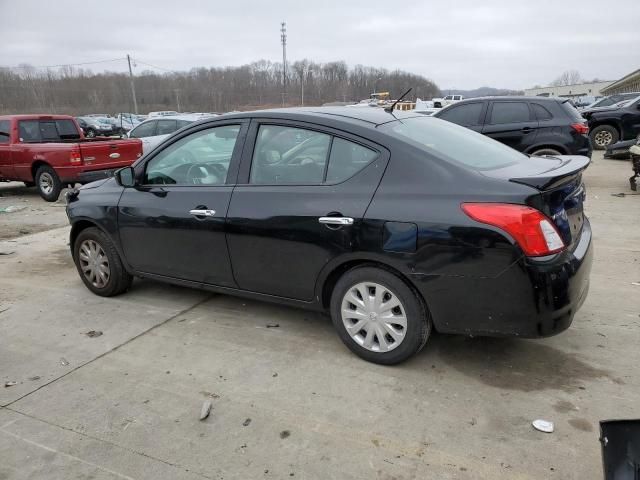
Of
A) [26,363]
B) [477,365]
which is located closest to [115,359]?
[26,363]

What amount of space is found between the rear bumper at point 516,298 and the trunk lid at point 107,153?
8882 mm

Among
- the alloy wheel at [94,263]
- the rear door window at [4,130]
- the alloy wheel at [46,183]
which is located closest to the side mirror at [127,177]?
the alloy wheel at [94,263]

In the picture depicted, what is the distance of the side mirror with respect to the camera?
425cm

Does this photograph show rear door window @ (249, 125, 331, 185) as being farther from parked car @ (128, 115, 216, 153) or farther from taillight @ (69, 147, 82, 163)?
parked car @ (128, 115, 216, 153)

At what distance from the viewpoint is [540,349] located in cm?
346

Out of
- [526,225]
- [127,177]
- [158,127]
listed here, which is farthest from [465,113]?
[158,127]

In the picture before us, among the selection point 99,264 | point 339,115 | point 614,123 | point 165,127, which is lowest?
point 99,264

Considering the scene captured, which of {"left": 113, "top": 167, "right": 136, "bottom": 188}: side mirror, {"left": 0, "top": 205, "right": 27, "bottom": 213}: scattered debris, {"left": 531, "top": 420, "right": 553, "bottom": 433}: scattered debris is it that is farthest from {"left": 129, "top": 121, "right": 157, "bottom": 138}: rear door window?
{"left": 531, "top": 420, "right": 553, "bottom": 433}: scattered debris

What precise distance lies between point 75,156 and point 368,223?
28.3 ft

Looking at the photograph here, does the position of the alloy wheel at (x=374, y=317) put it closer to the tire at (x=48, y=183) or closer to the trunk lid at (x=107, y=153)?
the trunk lid at (x=107, y=153)

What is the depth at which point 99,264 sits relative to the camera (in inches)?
183

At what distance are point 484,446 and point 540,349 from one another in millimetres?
1205

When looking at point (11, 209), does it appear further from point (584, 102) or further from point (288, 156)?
point (584, 102)

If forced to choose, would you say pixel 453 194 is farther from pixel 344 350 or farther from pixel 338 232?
pixel 344 350
